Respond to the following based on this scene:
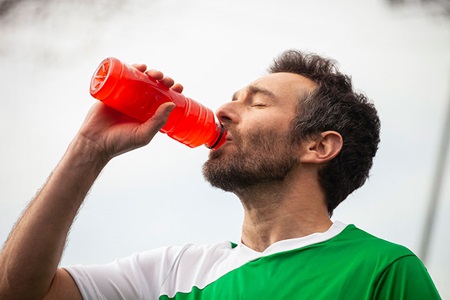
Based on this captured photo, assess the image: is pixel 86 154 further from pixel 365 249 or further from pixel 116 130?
pixel 365 249

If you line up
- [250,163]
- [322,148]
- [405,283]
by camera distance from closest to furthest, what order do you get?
1. [405,283]
2. [250,163]
3. [322,148]

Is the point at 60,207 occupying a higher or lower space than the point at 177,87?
lower

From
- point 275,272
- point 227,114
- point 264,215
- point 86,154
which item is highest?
point 227,114

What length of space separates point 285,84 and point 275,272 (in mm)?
507

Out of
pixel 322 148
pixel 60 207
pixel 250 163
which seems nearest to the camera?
pixel 60 207

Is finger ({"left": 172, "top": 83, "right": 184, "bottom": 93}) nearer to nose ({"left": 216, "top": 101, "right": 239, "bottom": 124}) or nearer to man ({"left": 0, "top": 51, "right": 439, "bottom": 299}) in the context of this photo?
man ({"left": 0, "top": 51, "right": 439, "bottom": 299})

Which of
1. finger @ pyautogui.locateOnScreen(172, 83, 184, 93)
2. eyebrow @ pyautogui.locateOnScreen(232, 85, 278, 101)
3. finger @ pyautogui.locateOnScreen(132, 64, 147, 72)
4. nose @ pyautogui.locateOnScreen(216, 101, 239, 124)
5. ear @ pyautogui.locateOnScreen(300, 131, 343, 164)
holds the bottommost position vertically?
ear @ pyautogui.locateOnScreen(300, 131, 343, 164)

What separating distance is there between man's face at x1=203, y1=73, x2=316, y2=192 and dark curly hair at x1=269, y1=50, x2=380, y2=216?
0.04 meters

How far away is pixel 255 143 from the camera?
153cm

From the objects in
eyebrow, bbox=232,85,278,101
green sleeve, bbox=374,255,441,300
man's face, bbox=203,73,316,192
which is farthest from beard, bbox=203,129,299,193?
green sleeve, bbox=374,255,441,300

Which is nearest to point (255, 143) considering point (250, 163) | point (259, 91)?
point (250, 163)

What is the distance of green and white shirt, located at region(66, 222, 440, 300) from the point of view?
128 centimetres

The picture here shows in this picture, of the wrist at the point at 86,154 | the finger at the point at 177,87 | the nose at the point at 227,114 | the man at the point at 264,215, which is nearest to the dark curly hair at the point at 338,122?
the man at the point at 264,215

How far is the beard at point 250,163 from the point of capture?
1.50 metres
